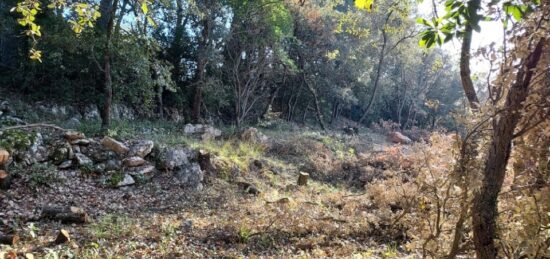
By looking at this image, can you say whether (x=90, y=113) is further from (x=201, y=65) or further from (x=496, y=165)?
(x=496, y=165)

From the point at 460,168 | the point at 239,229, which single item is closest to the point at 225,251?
the point at 239,229

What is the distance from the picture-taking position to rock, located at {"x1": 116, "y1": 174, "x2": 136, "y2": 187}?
6.37 m

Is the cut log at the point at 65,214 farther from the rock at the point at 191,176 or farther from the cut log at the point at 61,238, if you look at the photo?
the rock at the point at 191,176

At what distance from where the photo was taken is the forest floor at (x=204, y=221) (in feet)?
13.6

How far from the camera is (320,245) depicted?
4.69 meters

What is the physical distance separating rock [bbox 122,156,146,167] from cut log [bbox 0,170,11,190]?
Answer: 1.94 m

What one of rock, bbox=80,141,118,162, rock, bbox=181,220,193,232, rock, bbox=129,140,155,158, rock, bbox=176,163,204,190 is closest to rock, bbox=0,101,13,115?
rock, bbox=80,141,118,162

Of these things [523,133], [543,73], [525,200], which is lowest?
[525,200]

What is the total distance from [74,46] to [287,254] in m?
6.33

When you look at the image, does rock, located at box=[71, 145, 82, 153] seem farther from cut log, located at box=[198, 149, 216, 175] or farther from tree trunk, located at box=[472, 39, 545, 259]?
tree trunk, located at box=[472, 39, 545, 259]

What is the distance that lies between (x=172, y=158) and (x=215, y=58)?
5.23 metres

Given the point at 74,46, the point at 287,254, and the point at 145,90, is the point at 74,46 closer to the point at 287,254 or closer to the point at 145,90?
the point at 145,90

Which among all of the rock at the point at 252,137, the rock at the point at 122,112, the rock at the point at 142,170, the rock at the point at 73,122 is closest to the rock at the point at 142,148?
the rock at the point at 142,170

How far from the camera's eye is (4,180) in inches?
203
